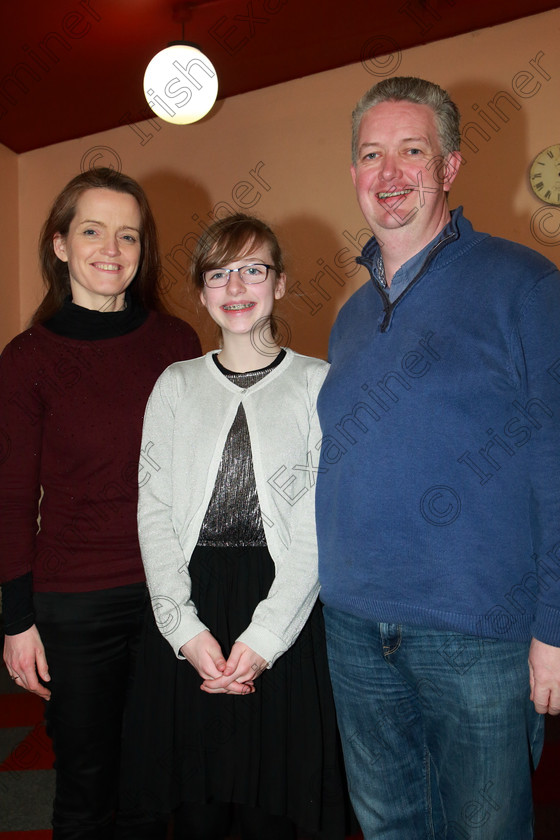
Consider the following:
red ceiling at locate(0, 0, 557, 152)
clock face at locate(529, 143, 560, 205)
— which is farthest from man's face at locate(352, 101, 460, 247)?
clock face at locate(529, 143, 560, 205)

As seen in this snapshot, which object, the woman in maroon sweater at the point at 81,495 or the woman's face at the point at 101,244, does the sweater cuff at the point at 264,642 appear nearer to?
the woman in maroon sweater at the point at 81,495

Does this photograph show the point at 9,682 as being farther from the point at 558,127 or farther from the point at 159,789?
the point at 558,127

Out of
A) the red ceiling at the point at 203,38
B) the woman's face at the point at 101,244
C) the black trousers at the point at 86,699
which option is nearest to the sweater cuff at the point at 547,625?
the black trousers at the point at 86,699

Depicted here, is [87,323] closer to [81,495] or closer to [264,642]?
[81,495]

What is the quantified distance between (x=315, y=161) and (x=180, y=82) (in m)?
0.95

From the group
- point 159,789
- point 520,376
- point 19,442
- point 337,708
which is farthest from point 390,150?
point 159,789

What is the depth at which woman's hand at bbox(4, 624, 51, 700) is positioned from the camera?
51.4 inches

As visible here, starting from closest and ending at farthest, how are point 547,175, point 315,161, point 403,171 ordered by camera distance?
point 403,171 < point 547,175 < point 315,161

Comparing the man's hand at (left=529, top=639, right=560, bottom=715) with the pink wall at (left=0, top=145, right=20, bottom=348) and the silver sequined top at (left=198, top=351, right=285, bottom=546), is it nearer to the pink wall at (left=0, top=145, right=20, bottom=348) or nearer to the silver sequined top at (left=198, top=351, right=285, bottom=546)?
the silver sequined top at (left=198, top=351, right=285, bottom=546)

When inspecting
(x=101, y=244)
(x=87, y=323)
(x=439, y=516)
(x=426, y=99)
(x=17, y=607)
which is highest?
(x=426, y=99)

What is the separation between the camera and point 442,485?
3.51 feet

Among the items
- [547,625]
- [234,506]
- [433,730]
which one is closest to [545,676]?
[547,625]

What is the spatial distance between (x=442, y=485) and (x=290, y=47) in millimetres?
2825

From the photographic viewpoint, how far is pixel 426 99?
4.06ft
